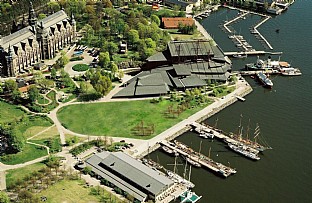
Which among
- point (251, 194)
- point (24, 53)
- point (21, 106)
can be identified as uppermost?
point (24, 53)

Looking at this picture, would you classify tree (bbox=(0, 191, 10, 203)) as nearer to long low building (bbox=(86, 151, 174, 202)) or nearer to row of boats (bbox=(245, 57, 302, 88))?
long low building (bbox=(86, 151, 174, 202))

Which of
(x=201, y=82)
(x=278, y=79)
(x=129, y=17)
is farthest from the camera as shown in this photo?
(x=129, y=17)

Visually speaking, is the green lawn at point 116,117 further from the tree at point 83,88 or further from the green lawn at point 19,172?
the green lawn at point 19,172

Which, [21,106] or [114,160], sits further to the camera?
[21,106]

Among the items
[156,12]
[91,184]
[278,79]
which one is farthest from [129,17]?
[91,184]

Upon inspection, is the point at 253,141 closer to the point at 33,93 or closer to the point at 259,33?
the point at 33,93

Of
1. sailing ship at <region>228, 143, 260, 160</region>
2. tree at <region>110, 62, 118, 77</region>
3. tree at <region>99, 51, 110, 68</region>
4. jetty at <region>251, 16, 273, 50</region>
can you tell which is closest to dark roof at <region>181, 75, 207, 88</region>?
tree at <region>110, 62, 118, 77</region>

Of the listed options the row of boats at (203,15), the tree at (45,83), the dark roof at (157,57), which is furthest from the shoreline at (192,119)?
the row of boats at (203,15)

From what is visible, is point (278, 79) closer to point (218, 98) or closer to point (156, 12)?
point (218, 98)
